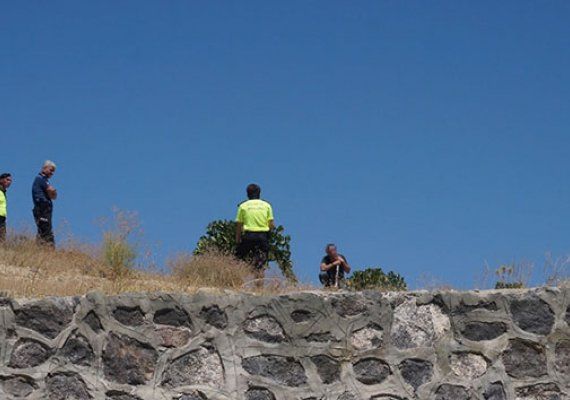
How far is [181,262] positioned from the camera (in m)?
15.1

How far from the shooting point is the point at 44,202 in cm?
1562

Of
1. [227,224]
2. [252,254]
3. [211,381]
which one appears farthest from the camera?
[227,224]

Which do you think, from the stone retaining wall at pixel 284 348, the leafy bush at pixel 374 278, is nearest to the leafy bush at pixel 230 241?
the leafy bush at pixel 374 278

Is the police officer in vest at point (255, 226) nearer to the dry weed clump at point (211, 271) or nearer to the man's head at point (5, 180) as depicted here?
the dry weed clump at point (211, 271)

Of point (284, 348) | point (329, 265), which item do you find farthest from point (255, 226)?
point (284, 348)

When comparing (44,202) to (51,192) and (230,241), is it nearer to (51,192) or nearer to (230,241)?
(51,192)

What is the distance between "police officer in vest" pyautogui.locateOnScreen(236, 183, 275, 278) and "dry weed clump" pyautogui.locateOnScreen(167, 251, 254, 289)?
0.24 m

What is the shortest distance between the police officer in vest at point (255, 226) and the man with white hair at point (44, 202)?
3.58 m

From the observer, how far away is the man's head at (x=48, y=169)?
1543 centimetres

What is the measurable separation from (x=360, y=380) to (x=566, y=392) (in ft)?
5.93

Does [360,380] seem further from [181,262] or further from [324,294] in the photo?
[181,262]

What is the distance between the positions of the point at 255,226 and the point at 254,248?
0.41 m

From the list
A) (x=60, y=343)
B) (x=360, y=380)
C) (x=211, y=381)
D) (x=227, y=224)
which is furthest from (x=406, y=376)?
(x=227, y=224)

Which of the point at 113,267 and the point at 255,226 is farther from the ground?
the point at 255,226
